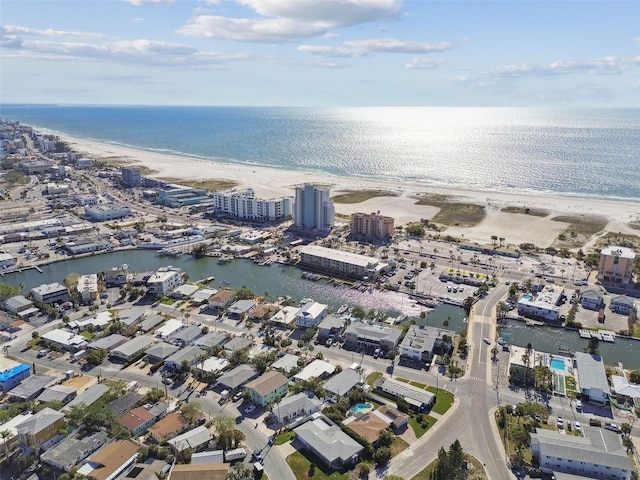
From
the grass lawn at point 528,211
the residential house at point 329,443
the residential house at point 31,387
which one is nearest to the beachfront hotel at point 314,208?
the grass lawn at point 528,211

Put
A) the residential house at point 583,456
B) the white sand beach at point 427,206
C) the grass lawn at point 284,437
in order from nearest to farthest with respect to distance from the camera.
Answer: the residential house at point 583,456, the grass lawn at point 284,437, the white sand beach at point 427,206

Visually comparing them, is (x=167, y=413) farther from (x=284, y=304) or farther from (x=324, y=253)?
(x=324, y=253)

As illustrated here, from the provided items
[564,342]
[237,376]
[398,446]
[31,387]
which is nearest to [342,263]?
[564,342]

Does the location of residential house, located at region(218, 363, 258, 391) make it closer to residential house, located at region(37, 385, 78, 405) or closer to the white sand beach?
residential house, located at region(37, 385, 78, 405)

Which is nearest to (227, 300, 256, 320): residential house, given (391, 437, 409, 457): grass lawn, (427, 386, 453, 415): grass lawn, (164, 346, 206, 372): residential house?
(164, 346, 206, 372): residential house

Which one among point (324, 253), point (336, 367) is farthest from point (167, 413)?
point (324, 253)

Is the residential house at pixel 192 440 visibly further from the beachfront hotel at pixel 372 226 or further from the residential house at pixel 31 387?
the beachfront hotel at pixel 372 226

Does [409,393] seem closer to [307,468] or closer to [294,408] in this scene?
[294,408]
